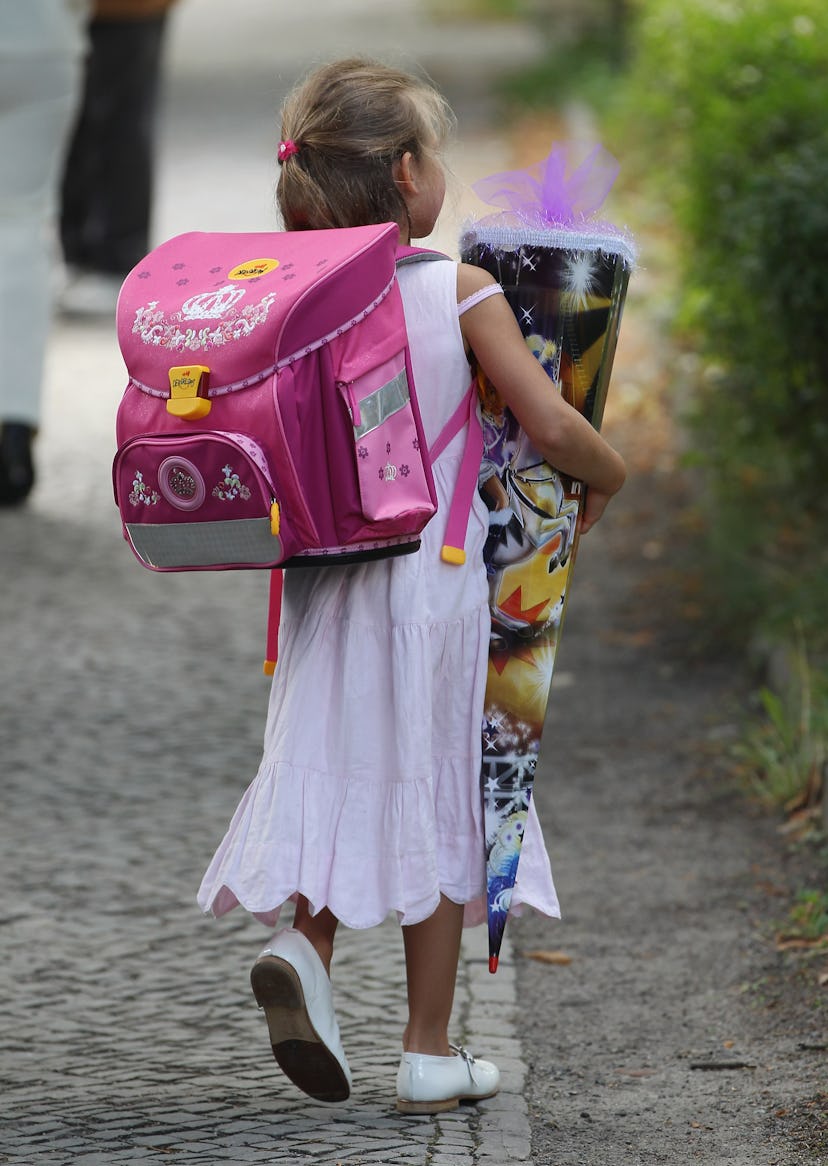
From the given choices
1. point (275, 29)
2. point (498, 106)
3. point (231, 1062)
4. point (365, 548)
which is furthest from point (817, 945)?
point (275, 29)

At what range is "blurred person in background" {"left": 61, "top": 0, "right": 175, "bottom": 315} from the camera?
9.16 m

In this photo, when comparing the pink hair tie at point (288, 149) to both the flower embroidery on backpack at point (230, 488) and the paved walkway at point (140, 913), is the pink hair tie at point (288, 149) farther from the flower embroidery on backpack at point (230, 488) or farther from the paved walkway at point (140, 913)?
the flower embroidery on backpack at point (230, 488)

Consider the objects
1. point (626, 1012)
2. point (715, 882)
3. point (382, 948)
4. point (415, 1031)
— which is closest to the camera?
point (415, 1031)

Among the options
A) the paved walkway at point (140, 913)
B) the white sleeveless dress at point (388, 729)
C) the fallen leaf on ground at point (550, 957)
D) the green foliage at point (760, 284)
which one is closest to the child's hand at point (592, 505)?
the white sleeveless dress at point (388, 729)

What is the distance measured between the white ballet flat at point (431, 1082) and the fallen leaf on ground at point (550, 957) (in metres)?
0.76

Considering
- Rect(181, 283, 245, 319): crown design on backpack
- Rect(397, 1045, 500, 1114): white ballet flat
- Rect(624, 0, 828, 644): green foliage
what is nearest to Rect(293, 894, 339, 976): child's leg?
Rect(397, 1045, 500, 1114): white ballet flat

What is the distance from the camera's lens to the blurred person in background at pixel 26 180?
634 centimetres

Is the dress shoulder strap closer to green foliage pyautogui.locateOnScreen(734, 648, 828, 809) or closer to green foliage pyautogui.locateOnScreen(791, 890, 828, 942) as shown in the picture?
green foliage pyautogui.locateOnScreen(791, 890, 828, 942)

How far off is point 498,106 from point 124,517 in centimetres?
1347

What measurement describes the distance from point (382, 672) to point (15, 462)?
3.94m

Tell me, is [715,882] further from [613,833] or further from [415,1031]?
[415,1031]

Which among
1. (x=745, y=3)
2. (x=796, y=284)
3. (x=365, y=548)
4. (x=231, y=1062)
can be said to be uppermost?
(x=745, y=3)

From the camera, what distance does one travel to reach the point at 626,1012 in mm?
3463

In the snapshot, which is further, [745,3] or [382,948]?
[745,3]
